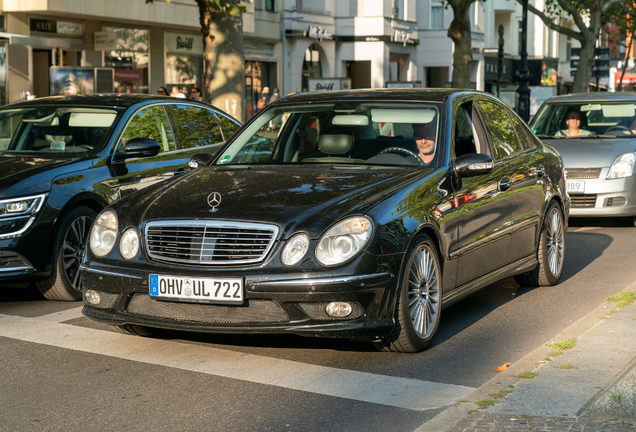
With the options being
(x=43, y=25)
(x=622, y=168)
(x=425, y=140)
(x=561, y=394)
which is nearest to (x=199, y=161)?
(x=425, y=140)

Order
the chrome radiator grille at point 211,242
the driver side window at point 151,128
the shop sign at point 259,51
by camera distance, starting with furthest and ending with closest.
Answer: the shop sign at point 259,51 < the driver side window at point 151,128 < the chrome radiator grille at point 211,242

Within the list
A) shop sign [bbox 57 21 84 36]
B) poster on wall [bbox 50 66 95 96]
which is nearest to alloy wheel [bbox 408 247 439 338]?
poster on wall [bbox 50 66 95 96]

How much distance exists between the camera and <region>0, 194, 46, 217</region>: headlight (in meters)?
6.99

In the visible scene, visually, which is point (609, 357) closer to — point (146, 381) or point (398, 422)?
point (398, 422)

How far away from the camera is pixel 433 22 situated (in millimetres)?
46688

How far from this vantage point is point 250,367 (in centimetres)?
541

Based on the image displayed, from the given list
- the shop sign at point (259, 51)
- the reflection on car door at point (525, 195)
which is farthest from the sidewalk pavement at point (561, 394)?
the shop sign at point (259, 51)

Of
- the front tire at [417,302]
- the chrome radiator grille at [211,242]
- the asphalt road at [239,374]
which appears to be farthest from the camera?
the front tire at [417,302]

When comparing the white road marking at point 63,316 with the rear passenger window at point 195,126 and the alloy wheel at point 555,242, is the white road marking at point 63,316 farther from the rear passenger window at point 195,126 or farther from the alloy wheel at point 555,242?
the alloy wheel at point 555,242

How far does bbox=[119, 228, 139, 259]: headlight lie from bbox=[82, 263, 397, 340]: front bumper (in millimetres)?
117

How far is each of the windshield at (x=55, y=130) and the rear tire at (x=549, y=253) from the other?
12.1 feet

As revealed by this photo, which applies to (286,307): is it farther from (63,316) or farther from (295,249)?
(63,316)

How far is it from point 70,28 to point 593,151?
648 inches

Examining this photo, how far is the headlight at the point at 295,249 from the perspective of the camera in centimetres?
518
